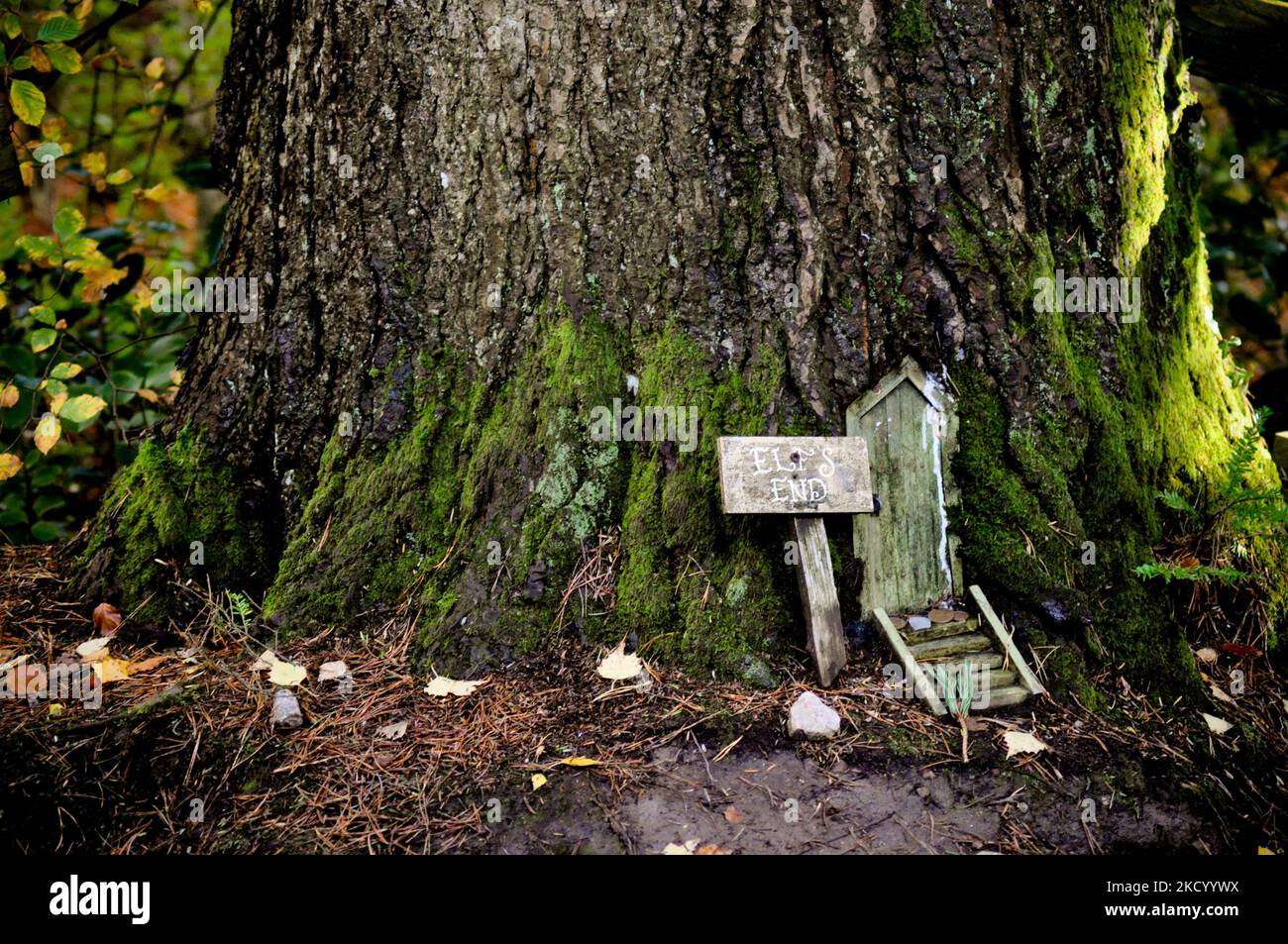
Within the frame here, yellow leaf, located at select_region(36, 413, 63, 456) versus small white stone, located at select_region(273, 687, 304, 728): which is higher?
yellow leaf, located at select_region(36, 413, 63, 456)

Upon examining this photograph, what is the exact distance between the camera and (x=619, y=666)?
2.82 m

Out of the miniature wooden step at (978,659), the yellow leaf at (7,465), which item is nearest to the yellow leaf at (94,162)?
the yellow leaf at (7,465)

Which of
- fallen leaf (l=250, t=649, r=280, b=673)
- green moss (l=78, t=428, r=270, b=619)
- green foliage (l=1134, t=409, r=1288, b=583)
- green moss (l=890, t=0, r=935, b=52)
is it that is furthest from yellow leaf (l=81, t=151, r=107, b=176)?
green foliage (l=1134, t=409, r=1288, b=583)

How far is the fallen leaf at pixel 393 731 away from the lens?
8.68 ft

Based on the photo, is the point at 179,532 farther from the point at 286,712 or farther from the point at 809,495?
the point at 809,495

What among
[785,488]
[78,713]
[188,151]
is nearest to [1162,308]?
[785,488]

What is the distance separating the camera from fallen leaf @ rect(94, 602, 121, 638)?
312 centimetres

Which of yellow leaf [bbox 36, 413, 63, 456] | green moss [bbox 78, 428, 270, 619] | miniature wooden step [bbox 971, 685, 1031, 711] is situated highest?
yellow leaf [bbox 36, 413, 63, 456]

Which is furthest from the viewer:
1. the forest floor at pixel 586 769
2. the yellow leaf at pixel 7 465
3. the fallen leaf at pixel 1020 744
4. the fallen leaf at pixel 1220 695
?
the yellow leaf at pixel 7 465

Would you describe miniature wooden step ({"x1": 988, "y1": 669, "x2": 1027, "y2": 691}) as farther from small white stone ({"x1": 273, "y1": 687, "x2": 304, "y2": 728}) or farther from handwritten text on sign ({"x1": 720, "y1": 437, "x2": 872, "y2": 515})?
small white stone ({"x1": 273, "y1": 687, "x2": 304, "y2": 728})

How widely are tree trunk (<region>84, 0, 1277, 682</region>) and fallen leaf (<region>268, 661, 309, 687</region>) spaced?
27 cm

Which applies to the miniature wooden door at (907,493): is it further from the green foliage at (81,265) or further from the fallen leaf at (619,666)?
the green foliage at (81,265)

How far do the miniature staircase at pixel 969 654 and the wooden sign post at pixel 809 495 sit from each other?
0.72 feet

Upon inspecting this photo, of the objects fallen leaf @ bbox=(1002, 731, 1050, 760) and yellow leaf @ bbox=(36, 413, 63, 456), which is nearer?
fallen leaf @ bbox=(1002, 731, 1050, 760)
